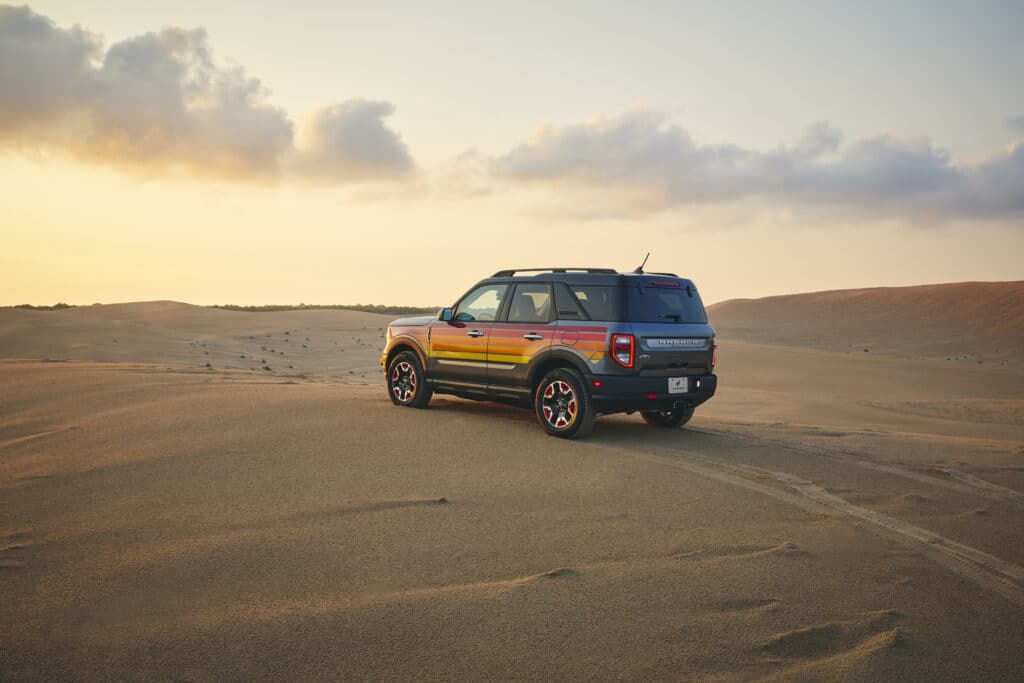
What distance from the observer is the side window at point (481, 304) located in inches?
406

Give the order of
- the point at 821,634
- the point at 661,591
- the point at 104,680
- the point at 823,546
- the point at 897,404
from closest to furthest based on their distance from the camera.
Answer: the point at 104,680
the point at 821,634
the point at 661,591
the point at 823,546
the point at 897,404

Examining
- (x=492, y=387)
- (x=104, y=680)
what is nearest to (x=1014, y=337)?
(x=492, y=387)

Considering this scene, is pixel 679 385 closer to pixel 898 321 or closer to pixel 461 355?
pixel 461 355

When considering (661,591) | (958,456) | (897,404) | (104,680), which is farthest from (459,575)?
(897,404)

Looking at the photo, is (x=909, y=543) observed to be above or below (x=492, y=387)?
below

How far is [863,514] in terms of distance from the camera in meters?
6.48

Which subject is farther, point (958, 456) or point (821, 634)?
point (958, 456)

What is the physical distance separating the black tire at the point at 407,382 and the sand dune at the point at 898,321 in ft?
95.6

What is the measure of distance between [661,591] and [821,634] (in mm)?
906

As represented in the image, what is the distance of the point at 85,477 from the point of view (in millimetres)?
7277

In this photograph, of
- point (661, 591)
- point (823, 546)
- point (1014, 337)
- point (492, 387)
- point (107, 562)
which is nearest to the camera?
point (661, 591)

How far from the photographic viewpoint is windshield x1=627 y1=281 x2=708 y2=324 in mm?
9008

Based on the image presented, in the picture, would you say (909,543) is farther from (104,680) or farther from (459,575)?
(104,680)

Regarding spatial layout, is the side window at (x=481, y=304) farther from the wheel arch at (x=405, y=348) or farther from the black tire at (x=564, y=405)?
the black tire at (x=564, y=405)
